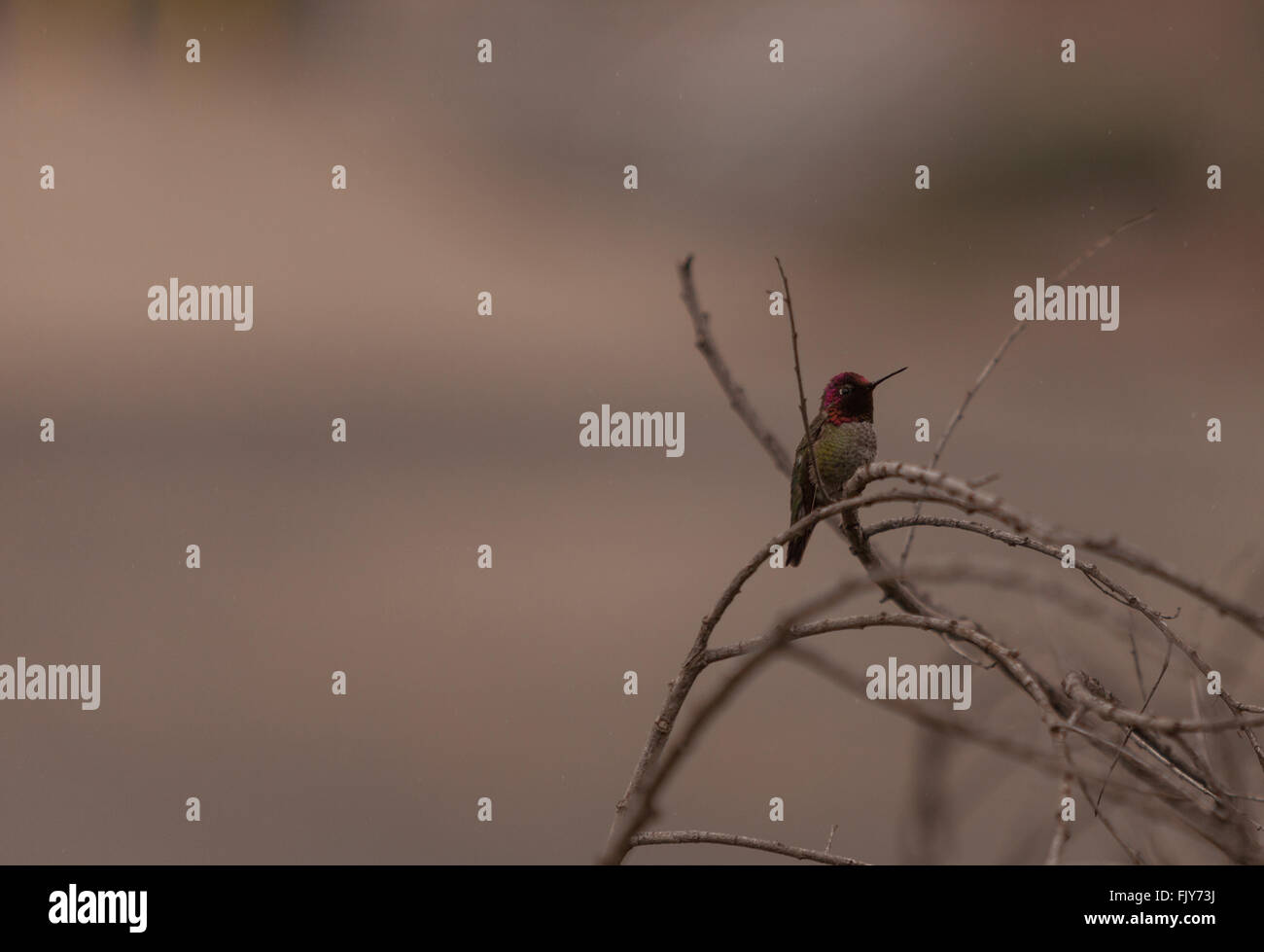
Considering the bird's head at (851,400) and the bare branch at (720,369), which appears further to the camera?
the bird's head at (851,400)

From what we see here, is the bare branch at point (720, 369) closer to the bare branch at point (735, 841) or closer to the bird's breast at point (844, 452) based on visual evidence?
the bare branch at point (735, 841)

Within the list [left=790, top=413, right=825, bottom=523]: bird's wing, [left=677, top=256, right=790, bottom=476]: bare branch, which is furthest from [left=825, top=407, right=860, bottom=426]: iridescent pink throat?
[left=677, top=256, right=790, bottom=476]: bare branch

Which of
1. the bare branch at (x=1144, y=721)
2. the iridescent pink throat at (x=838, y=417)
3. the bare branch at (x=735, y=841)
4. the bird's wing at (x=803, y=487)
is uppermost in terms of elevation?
the iridescent pink throat at (x=838, y=417)

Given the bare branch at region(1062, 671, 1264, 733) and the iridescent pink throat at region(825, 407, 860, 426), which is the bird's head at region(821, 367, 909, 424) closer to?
the iridescent pink throat at region(825, 407, 860, 426)

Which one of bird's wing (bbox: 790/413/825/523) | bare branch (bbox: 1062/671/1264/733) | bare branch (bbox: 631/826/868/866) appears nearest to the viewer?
bare branch (bbox: 1062/671/1264/733)

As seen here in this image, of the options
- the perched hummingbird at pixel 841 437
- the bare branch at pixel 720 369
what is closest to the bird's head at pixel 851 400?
the perched hummingbird at pixel 841 437

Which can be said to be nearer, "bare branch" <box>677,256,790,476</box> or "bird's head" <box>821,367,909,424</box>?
"bare branch" <box>677,256,790,476</box>

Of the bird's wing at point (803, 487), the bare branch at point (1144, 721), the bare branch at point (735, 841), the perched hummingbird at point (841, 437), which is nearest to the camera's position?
the bare branch at point (1144, 721)

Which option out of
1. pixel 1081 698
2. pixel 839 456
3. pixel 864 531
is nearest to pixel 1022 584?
pixel 1081 698

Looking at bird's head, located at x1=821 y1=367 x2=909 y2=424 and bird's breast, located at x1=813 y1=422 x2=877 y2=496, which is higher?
bird's head, located at x1=821 y1=367 x2=909 y2=424

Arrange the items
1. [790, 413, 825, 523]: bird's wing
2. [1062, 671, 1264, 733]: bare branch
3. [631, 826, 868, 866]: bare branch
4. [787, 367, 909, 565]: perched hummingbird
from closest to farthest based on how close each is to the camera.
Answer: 1. [1062, 671, 1264, 733]: bare branch
2. [631, 826, 868, 866]: bare branch
3. [790, 413, 825, 523]: bird's wing
4. [787, 367, 909, 565]: perched hummingbird

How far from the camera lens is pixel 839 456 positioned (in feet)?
11.3
